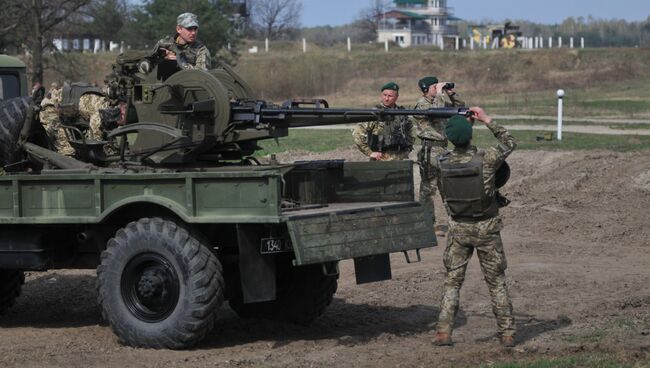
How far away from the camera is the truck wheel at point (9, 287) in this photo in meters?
11.3

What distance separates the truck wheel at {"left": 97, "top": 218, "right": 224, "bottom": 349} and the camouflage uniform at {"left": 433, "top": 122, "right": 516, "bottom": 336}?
5.65 feet

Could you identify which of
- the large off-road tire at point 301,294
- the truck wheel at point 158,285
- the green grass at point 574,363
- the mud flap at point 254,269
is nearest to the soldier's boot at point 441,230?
the large off-road tire at point 301,294

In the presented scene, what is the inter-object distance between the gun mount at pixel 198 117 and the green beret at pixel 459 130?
682 mm

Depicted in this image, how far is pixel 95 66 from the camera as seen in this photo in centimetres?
5909

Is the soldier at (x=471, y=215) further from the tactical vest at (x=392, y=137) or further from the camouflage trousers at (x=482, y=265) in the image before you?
the tactical vest at (x=392, y=137)

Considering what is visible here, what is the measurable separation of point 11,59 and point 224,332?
464cm

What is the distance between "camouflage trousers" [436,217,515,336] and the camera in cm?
903

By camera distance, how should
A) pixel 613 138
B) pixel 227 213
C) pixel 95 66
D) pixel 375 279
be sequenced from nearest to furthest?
pixel 227 213 < pixel 375 279 < pixel 613 138 < pixel 95 66

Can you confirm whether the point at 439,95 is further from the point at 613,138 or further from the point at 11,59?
the point at 613,138

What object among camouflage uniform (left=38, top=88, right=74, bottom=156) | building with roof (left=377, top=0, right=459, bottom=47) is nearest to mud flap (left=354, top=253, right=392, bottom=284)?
camouflage uniform (left=38, top=88, right=74, bottom=156)

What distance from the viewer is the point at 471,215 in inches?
354

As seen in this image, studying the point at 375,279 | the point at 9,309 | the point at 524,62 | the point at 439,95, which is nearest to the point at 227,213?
the point at 375,279

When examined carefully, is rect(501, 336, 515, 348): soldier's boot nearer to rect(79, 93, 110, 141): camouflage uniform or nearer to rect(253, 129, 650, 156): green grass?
rect(79, 93, 110, 141): camouflage uniform

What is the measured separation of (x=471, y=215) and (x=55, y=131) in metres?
3.83
